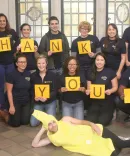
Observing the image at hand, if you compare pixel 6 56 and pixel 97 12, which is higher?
pixel 97 12

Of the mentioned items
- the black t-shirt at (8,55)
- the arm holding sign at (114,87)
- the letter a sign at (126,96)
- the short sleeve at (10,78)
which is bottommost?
the letter a sign at (126,96)

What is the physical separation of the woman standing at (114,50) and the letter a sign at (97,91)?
0.51 m

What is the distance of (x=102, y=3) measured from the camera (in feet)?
20.8

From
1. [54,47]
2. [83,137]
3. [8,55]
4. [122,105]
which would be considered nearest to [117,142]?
[83,137]

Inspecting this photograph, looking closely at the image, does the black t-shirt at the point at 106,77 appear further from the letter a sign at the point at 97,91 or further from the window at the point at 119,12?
the window at the point at 119,12

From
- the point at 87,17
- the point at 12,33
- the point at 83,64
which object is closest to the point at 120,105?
the point at 83,64

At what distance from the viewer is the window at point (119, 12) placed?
6.40 meters

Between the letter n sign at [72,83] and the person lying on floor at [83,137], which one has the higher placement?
the letter n sign at [72,83]

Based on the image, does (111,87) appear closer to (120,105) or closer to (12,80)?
(120,105)

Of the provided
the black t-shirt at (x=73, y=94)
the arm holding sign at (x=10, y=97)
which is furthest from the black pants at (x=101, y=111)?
the arm holding sign at (x=10, y=97)

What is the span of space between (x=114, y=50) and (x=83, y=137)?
1.75 meters

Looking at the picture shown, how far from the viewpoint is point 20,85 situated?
4742 mm

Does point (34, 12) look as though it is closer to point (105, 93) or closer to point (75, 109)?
point (75, 109)

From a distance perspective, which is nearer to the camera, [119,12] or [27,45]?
[27,45]
